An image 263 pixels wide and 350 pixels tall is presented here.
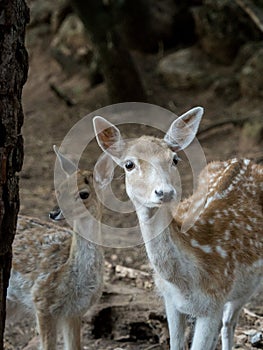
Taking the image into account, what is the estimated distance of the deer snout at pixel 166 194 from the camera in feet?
11.7

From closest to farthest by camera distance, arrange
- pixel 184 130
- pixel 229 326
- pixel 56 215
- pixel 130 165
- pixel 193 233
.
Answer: pixel 130 165 < pixel 184 130 < pixel 193 233 < pixel 56 215 < pixel 229 326

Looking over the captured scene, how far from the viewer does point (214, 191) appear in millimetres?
4684

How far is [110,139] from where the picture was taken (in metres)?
4.05

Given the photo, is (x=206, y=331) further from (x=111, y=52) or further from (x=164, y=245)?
(x=111, y=52)

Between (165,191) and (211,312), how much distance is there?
89cm

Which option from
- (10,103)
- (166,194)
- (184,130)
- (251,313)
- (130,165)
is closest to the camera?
(10,103)

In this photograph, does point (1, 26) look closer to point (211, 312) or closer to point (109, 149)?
point (109, 149)

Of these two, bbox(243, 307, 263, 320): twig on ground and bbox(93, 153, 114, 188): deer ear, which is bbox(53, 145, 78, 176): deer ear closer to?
bbox(93, 153, 114, 188): deer ear

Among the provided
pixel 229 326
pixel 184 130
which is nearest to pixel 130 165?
pixel 184 130

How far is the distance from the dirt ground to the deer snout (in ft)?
5.84

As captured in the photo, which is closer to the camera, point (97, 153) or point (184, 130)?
point (184, 130)

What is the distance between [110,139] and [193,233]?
709mm

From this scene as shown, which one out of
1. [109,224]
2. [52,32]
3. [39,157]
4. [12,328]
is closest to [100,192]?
[12,328]

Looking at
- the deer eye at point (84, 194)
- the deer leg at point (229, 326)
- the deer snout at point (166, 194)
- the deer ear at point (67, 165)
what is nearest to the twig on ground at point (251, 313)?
the deer leg at point (229, 326)
